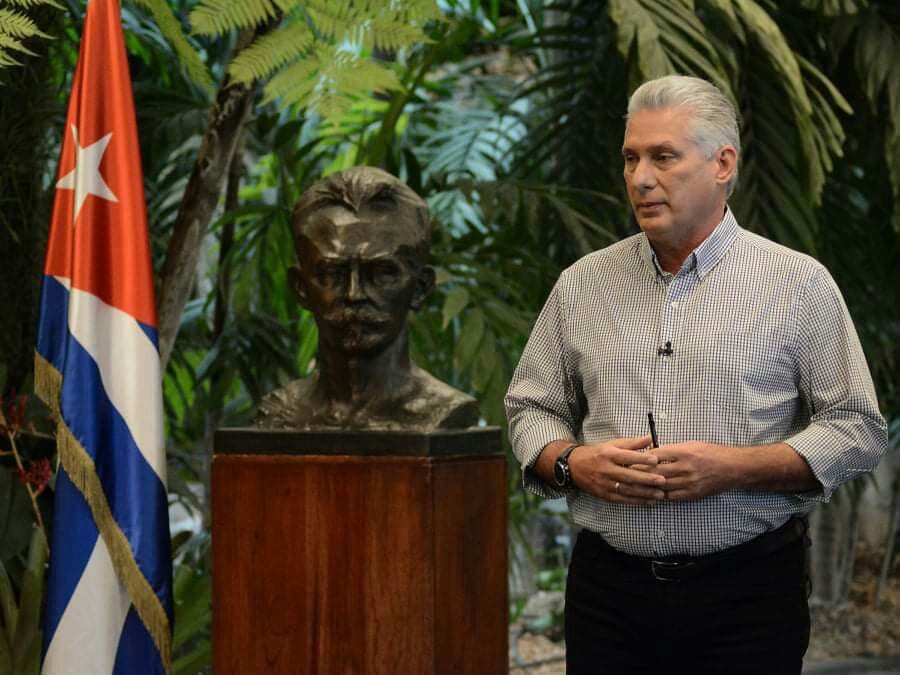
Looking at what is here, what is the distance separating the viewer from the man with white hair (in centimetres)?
185

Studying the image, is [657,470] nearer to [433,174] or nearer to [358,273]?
[358,273]

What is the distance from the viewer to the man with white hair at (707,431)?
6.07ft

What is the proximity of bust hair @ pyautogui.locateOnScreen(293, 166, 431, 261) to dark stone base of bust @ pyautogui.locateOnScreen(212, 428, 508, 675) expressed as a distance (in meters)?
0.36

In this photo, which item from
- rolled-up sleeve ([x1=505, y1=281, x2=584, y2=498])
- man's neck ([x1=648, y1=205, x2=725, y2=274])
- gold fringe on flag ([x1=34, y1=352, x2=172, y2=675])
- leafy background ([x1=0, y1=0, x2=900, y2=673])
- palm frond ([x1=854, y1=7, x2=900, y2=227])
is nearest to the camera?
man's neck ([x1=648, y1=205, x2=725, y2=274])

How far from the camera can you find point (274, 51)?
8.34 feet

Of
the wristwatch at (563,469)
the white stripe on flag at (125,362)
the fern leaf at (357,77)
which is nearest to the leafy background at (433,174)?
the fern leaf at (357,77)

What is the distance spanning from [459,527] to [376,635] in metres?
0.22

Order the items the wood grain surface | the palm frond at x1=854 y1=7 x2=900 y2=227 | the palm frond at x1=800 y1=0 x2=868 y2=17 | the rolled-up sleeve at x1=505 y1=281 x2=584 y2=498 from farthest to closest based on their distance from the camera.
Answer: the palm frond at x1=854 y1=7 x2=900 y2=227
the palm frond at x1=800 y1=0 x2=868 y2=17
the wood grain surface
the rolled-up sleeve at x1=505 y1=281 x2=584 y2=498

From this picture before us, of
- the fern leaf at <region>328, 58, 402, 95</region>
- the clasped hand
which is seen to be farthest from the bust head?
the clasped hand

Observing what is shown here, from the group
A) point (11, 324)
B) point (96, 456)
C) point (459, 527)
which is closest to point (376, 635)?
point (459, 527)

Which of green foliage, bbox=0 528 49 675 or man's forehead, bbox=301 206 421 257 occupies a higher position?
man's forehead, bbox=301 206 421 257

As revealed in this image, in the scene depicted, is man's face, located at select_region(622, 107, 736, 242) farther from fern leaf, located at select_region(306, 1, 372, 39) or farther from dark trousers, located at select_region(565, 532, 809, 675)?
fern leaf, located at select_region(306, 1, 372, 39)

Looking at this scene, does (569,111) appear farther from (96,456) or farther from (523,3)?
(96,456)

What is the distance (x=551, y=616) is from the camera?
17.9 ft
